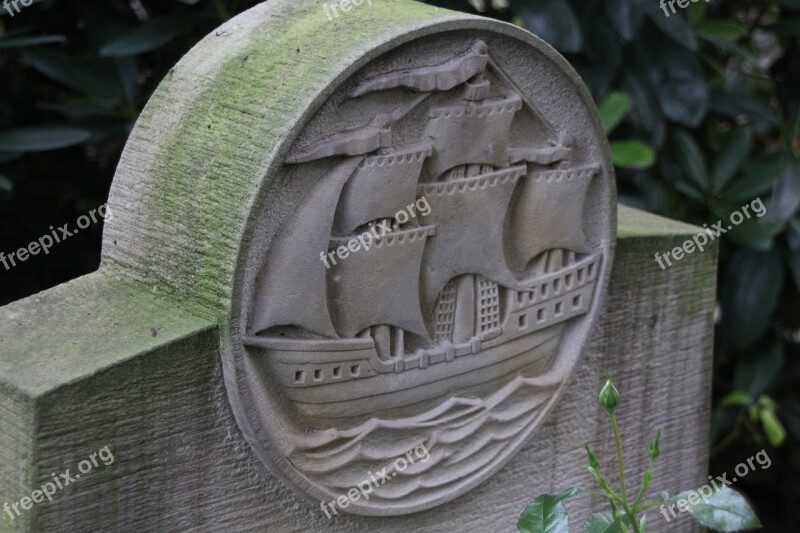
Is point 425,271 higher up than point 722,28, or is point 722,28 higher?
point 722,28

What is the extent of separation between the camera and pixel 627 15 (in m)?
2.29

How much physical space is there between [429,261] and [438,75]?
27 cm

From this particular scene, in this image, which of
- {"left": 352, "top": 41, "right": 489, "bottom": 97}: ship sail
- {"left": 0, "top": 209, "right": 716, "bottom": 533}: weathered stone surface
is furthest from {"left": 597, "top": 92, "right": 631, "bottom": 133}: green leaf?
{"left": 352, "top": 41, "right": 489, "bottom": 97}: ship sail

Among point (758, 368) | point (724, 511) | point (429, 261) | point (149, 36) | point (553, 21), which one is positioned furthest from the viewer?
point (758, 368)

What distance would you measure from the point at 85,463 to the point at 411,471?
499 millimetres

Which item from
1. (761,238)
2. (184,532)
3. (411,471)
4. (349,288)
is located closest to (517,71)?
(349,288)

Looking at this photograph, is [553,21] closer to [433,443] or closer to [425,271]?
[425,271]

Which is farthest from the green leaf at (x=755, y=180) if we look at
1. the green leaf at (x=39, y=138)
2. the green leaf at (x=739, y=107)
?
the green leaf at (x=39, y=138)

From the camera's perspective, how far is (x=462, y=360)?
1.60 m

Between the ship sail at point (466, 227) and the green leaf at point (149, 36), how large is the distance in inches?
31.6

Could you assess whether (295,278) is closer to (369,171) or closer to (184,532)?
(369,171)

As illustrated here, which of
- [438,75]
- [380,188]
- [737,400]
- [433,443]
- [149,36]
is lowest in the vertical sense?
[737,400]

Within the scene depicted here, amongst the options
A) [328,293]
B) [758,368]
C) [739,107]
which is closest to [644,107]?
[739,107]

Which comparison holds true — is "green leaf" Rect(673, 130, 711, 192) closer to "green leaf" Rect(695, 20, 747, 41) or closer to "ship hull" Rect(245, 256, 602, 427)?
"green leaf" Rect(695, 20, 747, 41)
